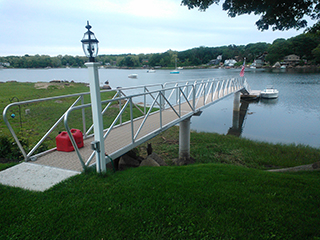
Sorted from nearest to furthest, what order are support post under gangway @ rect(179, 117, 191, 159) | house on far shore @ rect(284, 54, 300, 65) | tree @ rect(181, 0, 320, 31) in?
tree @ rect(181, 0, 320, 31) < support post under gangway @ rect(179, 117, 191, 159) < house on far shore @ rect(284, 54, 300, 65)

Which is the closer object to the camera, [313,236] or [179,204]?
[313,236]

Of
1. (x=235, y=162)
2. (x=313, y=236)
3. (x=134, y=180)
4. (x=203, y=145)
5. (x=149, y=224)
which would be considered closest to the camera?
(x=313, y=236)

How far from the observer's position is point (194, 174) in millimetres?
4363

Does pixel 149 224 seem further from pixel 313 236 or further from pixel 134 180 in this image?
pixel 313 236

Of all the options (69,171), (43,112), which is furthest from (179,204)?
(43,112)

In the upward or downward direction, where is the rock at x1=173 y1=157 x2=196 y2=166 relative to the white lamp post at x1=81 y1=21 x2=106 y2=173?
downward

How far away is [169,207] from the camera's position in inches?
125

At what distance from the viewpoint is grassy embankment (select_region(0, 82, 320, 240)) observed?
2.71 metres

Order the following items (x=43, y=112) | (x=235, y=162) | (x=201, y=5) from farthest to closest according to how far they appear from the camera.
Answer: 1. (x=43, y=112)
2. (x=235, y=162)
3. (x=201, y=5)

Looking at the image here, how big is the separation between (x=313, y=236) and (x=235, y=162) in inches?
292

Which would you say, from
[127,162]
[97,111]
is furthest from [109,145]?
[97,111]

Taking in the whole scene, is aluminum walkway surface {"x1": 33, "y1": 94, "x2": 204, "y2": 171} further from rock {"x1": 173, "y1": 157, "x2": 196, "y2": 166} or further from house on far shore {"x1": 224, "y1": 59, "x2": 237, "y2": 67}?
house on far shore {"x1": 224, "y1": 59, "x2": 237, "y2": 67}

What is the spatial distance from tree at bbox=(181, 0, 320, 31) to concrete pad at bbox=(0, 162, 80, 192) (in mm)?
5591

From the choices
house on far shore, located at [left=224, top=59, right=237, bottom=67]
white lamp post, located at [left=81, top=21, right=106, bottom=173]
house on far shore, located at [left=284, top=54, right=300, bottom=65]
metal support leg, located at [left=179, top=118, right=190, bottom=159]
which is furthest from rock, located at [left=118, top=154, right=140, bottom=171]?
house on far shore, located at [left=224, top=59, right=237, bottom=67]
